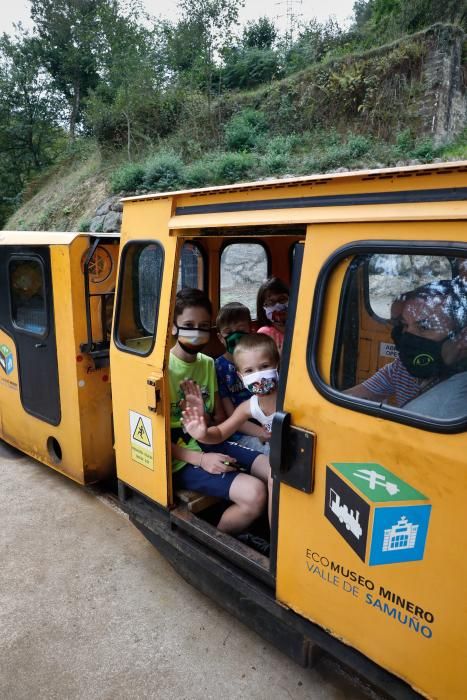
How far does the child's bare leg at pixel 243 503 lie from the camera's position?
2.58 metres

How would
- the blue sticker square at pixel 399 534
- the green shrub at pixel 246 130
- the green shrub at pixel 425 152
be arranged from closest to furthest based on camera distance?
the blue sticker square at pixel 399 534 → the green shrub at pixel 425 152 → the green shrub at pixel 246 130

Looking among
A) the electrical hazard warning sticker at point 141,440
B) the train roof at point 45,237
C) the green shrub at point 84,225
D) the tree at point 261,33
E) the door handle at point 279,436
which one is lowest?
the electrical hazard warning sticker at point 141,440

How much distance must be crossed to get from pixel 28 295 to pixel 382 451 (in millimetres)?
3362

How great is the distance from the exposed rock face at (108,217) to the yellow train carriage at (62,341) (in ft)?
40.3

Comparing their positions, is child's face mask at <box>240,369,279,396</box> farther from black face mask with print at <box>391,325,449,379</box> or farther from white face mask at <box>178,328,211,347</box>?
black face mask with print at <box>391,325,449,379</box>

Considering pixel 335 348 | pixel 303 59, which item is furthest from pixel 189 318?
pixel 303 59

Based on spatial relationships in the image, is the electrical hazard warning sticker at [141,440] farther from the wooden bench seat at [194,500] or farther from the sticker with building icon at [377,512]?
the sticker with building icon at [377,512]

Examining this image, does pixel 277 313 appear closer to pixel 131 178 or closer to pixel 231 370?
pixel 231 370

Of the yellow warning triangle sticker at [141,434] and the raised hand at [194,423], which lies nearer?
the raised hand at [194,423]

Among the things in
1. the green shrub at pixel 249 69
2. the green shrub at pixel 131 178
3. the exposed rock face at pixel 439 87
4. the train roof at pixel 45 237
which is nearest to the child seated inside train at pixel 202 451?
the train roof at pixel 45 237

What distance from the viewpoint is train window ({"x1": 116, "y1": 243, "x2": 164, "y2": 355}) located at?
108 inches

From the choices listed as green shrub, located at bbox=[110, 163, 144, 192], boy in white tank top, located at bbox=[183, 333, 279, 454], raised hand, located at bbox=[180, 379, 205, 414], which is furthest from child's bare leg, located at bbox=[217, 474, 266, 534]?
green shrub, located at bbox=[110, 163, 144, 192]

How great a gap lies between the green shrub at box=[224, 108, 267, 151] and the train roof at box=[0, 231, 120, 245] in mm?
14930

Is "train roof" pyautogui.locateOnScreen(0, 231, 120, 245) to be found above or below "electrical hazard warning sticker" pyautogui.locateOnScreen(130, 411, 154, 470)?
above
